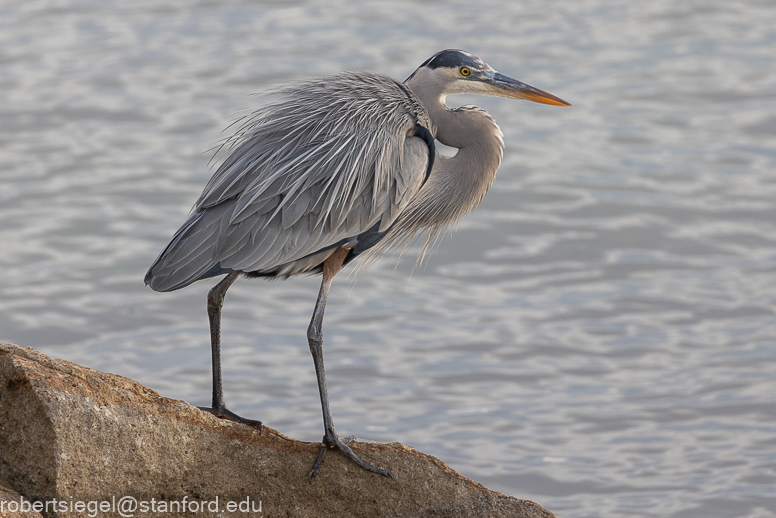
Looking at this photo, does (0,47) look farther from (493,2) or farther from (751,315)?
(751,315)

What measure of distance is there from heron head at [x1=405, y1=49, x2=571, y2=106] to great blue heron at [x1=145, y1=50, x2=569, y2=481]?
2 cm

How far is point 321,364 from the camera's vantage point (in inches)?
203

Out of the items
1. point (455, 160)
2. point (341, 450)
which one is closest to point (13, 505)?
point (341, 450)

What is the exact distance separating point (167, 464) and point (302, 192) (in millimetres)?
1572

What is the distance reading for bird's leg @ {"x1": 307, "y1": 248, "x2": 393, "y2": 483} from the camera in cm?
463

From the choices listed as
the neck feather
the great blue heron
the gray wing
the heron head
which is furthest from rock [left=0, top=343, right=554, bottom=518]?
the heron head

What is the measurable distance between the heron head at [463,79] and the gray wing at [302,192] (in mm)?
362

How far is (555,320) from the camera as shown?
8875mm

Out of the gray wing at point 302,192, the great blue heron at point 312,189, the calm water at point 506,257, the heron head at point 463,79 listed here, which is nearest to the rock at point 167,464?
the great blue heron at point 312,189

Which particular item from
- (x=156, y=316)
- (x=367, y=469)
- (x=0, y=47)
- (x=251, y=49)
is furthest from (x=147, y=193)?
(x=367, y=469)

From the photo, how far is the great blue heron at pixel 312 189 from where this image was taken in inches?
201

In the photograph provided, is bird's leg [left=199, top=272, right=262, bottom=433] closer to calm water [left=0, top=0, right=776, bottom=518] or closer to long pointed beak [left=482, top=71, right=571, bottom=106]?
long pointed beak [left=482, top=71, right=571, bottom=106]

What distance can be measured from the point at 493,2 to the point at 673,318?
8631 mm

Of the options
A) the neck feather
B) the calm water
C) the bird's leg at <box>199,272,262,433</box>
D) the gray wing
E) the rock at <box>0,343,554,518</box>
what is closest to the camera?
the rock at <box>0,343,554,518</box>
